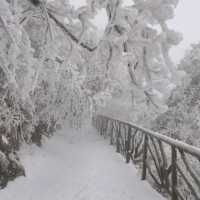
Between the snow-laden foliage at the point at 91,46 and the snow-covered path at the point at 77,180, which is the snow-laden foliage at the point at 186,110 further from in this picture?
the snow-laden foliage at the point at 91,46

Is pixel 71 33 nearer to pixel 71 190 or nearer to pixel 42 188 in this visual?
pixel 71 190

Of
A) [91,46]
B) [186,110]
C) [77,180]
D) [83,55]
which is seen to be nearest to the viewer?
[91,46]

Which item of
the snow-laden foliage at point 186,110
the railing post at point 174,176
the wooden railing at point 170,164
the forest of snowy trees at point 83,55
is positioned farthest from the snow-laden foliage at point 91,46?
the snow-laden foliage at point 186,110

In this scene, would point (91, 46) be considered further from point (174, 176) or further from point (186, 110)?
point (186, 110)

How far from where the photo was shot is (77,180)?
232 inches

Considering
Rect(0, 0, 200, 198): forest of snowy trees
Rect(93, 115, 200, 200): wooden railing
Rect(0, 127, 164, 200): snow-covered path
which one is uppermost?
Rect(0, 0, 200, 198): forest of snowy trees

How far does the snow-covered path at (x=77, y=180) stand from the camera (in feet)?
15.4

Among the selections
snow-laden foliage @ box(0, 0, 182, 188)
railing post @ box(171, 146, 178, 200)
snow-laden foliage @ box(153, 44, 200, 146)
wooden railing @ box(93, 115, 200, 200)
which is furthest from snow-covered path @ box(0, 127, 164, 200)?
snow-laden foliage @ box(153, 44, 200, 146)

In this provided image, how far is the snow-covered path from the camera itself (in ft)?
15.4

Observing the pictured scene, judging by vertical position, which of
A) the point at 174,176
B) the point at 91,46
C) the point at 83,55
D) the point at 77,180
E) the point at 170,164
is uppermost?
the point at 91,46

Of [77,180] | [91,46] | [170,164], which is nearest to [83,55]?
[91,46]

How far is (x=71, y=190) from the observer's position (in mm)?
5316

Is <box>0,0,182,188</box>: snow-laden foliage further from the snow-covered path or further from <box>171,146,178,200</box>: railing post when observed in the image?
the snow-covered path

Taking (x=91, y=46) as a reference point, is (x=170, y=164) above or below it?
below
